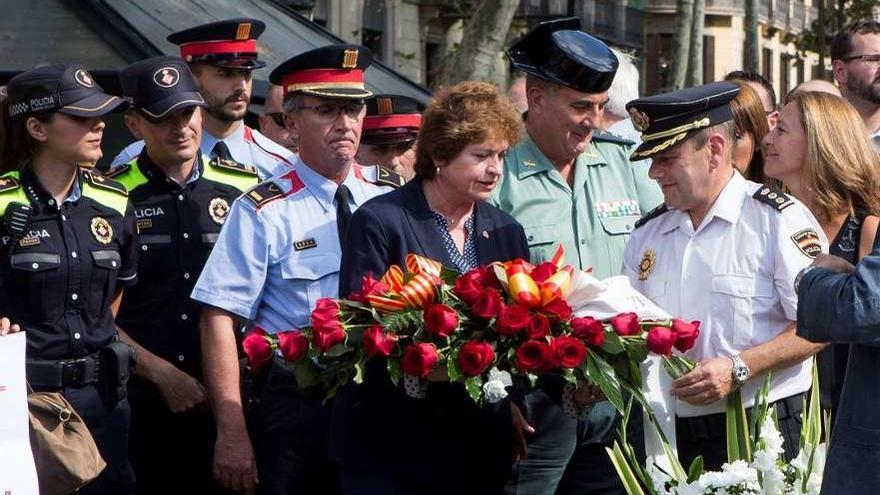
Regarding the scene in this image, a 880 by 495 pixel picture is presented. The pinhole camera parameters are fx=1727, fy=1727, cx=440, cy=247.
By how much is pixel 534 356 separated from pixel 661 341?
0.36 m

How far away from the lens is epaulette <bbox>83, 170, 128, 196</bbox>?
19.8ft

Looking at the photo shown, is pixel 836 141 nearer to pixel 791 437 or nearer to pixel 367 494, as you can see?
pixel 791 437

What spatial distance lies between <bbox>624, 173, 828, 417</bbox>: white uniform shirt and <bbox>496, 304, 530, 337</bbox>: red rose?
27.6 inches

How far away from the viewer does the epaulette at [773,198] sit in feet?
17.2

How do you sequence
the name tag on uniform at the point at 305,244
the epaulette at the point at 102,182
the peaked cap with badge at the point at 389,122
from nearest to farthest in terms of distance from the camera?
Answer: the name tag on uniform at the point at 305,244 → the epaulette at the point at 102,182 → the peaked cap with badge at the point at 389,122

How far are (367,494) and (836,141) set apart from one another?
200 cm

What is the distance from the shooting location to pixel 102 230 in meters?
5.93

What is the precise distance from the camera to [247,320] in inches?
234

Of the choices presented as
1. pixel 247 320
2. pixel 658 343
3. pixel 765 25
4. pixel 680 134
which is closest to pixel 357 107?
pixel 247 320

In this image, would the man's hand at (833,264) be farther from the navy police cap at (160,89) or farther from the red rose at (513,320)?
the navy police cap at (160,89)

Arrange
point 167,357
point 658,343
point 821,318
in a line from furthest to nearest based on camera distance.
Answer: point 167,357 < point 658,343 < point 821,318

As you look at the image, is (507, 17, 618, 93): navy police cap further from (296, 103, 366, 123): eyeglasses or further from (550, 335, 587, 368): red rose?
(550, 335, 587, 368): red rose

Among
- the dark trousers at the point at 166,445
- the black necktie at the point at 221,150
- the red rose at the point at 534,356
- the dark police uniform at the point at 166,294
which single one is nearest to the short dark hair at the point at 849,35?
the black necktie at the point at 221,150

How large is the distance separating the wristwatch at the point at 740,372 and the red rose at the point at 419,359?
3.06 ft
